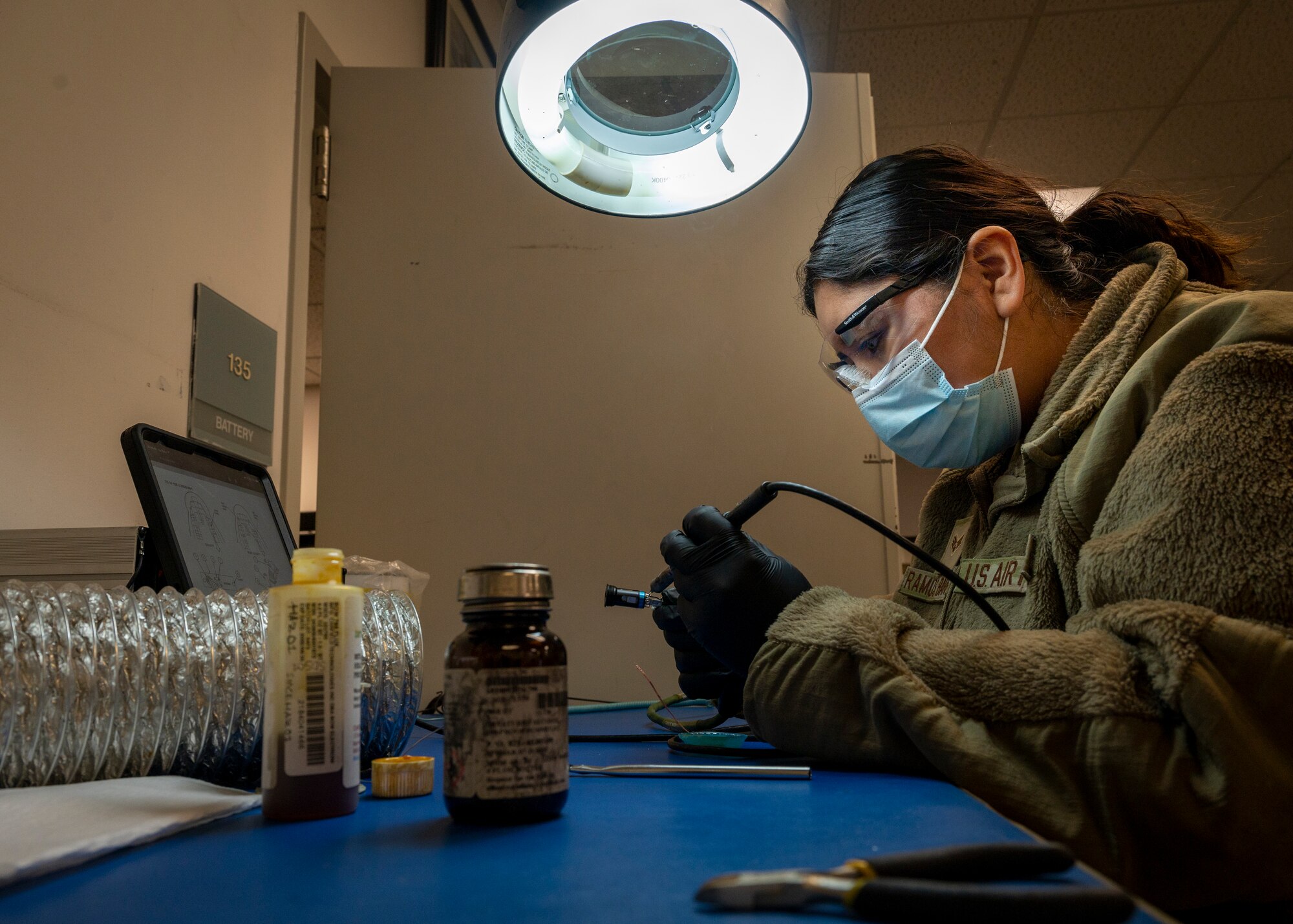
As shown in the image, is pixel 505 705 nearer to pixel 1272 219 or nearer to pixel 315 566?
pixel 315 566

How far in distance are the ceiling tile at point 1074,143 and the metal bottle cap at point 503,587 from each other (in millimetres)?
3244

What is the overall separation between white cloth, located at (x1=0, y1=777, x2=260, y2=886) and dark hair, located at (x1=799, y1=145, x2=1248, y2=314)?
94 cm

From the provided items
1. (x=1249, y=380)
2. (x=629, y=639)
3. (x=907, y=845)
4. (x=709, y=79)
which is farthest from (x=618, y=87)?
(x=629, y=639)

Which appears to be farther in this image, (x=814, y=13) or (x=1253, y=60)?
(x=1253, y=60)

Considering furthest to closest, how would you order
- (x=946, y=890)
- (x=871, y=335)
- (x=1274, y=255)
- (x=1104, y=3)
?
1. (x=1274, y=255)
2. (x=1104, y=3)
3. (x=871, y=335)
4. (x=946, y=890)

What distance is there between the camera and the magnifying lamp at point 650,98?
0.80m

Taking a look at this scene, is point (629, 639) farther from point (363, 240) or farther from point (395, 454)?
point (363, 240)

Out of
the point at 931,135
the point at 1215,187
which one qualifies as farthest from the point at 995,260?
the point at 1215,187

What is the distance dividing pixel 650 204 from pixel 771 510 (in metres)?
0.71

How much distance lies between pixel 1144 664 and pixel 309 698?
58 cm

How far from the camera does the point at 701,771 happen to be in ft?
2.02

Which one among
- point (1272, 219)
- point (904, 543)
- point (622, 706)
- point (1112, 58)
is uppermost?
point (1112, 58)

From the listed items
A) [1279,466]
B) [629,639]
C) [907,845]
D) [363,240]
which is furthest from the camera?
[363,240]

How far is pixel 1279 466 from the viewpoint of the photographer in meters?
0.63
